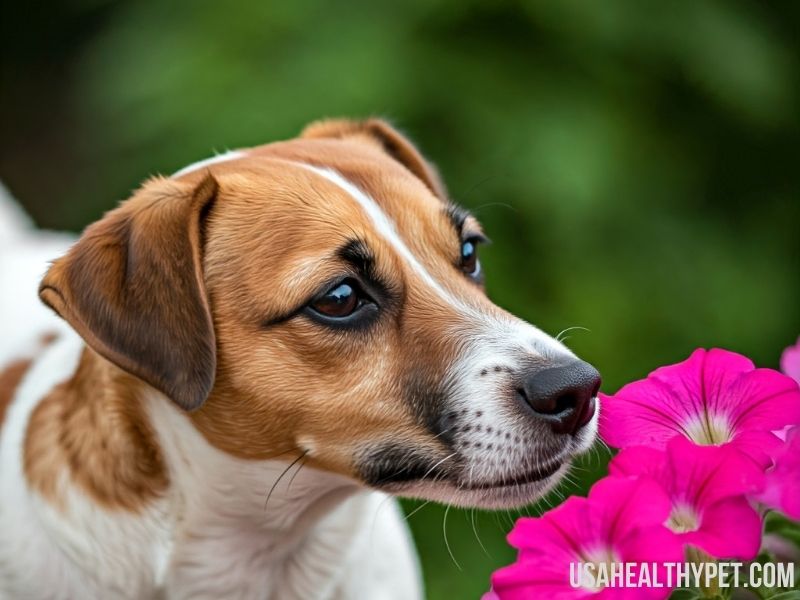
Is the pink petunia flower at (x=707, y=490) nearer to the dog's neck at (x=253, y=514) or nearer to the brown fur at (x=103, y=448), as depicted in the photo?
the dog's neck at (x=253, y=514)

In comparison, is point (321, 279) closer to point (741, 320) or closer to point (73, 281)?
point (73, 281)

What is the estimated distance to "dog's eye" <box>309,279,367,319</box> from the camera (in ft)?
7.42

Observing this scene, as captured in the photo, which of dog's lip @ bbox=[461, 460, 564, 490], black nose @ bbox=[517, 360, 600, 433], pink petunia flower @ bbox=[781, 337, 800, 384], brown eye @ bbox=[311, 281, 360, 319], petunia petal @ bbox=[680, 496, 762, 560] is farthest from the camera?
brown eye @ bbox=[311, 281, 360, 319]

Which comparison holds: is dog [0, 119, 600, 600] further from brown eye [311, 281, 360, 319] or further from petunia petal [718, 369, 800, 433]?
petunia petal [718, 369, 800, 433]

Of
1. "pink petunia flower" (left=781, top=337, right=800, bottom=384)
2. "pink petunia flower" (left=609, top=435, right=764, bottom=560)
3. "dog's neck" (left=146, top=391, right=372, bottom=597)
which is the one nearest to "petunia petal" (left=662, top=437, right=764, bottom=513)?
"pink petunia flower" (left=609, top=435, right=764, bottom=560)

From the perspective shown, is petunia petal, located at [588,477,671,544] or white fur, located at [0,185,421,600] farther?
white fur, located at [0,185,421,600]

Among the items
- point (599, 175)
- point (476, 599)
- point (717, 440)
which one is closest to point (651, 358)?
point (599, 175)

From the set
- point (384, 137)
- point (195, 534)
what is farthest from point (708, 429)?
point (384, 137)

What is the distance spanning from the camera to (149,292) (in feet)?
7.52

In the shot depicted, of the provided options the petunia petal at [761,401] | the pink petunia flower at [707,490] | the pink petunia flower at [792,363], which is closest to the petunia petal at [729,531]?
the pink petunia flower at [707,490]

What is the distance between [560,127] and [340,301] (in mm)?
2250

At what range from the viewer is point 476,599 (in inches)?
155

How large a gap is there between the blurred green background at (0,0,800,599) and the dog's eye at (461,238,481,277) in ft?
5.24

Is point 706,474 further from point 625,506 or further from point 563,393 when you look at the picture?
point 563,393
